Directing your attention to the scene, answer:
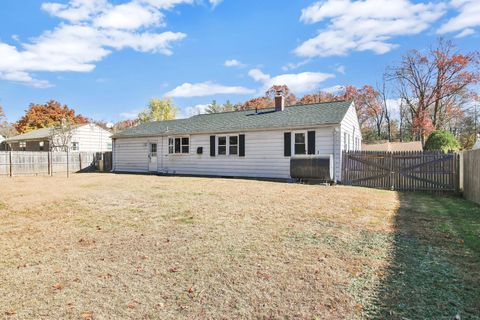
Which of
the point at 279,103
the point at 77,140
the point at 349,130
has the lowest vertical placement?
the point at 349,130

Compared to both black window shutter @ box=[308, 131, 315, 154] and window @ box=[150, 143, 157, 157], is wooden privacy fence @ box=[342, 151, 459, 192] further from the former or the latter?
window @ box=[150, 143, 157, 157]

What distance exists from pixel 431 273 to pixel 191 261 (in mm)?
2896

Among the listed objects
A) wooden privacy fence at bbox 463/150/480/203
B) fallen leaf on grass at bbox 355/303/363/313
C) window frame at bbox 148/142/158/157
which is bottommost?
fallen leaf on grass at bbox 355/303/363/313

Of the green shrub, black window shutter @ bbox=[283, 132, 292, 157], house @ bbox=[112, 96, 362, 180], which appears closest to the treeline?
the green shrub

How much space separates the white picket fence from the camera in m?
18.6

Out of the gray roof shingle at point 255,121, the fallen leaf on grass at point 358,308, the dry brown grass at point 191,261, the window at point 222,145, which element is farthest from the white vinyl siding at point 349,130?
the fallen leaf on grass at point 358,308

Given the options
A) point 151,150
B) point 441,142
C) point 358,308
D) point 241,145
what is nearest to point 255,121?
point 241,145

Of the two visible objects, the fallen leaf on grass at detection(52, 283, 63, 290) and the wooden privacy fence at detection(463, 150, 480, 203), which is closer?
the fallen leaf on grass at detection(52, 283, 63, 290)

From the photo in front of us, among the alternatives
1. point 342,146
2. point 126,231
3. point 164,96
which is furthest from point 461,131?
point 126,231

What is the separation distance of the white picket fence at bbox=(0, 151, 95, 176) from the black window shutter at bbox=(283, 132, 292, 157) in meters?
12.9

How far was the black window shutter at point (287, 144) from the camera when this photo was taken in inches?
592

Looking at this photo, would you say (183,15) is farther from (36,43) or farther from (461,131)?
(461,131)

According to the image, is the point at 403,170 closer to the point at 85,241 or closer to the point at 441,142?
the point at 441,142

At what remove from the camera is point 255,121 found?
1672cm
